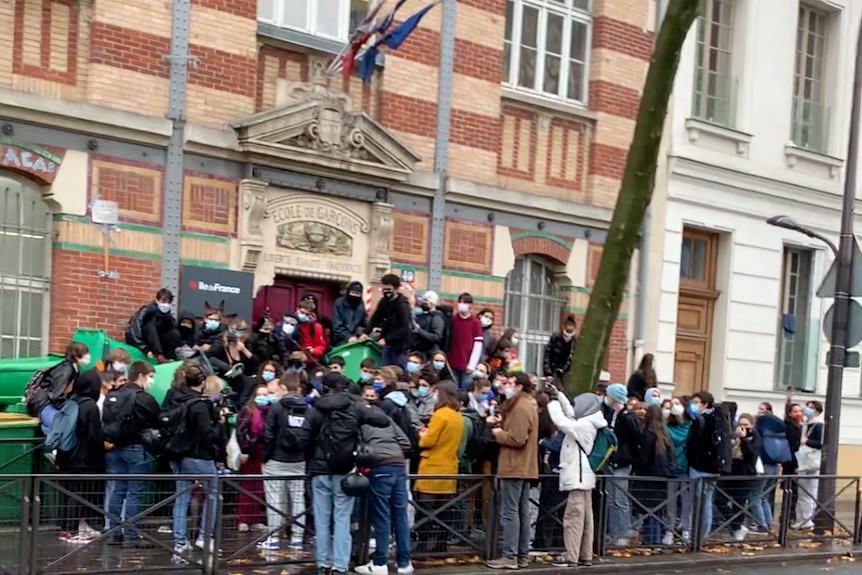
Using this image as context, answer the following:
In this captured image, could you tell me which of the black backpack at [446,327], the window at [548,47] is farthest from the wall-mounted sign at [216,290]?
the window at [548,47]

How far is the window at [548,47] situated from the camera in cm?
1803

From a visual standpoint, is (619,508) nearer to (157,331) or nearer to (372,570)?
(372,570)

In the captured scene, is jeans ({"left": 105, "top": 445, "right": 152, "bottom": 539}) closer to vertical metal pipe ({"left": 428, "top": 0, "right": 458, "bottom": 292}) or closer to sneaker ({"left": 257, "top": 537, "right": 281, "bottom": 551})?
sneaker ({"left": 257, "top": 537, "right": 281, "bottom": 551})

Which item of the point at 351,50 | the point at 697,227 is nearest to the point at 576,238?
the point at 697,227

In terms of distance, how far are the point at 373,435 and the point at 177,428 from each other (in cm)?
175

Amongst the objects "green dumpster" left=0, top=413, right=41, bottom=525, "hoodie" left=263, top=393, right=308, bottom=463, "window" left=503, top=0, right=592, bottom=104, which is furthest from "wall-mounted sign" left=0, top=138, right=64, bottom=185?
"window" left=503, top=0, right=592, bottom=104

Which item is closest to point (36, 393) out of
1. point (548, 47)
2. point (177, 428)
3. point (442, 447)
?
point (177, 428)

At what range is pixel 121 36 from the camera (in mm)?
13578

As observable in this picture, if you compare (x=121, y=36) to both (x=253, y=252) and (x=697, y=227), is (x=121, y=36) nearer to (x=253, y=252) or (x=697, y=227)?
(x=253, y=252)

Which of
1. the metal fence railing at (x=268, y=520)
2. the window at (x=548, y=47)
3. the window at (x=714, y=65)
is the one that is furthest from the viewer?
the window at (x=714, y=65)

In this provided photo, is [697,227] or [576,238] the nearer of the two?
[576,238]

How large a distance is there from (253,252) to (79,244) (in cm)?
220

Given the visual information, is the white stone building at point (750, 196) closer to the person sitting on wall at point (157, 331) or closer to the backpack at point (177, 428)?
the person sitting on wall at point (157, 331)

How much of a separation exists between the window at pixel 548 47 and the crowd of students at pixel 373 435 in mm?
4759
